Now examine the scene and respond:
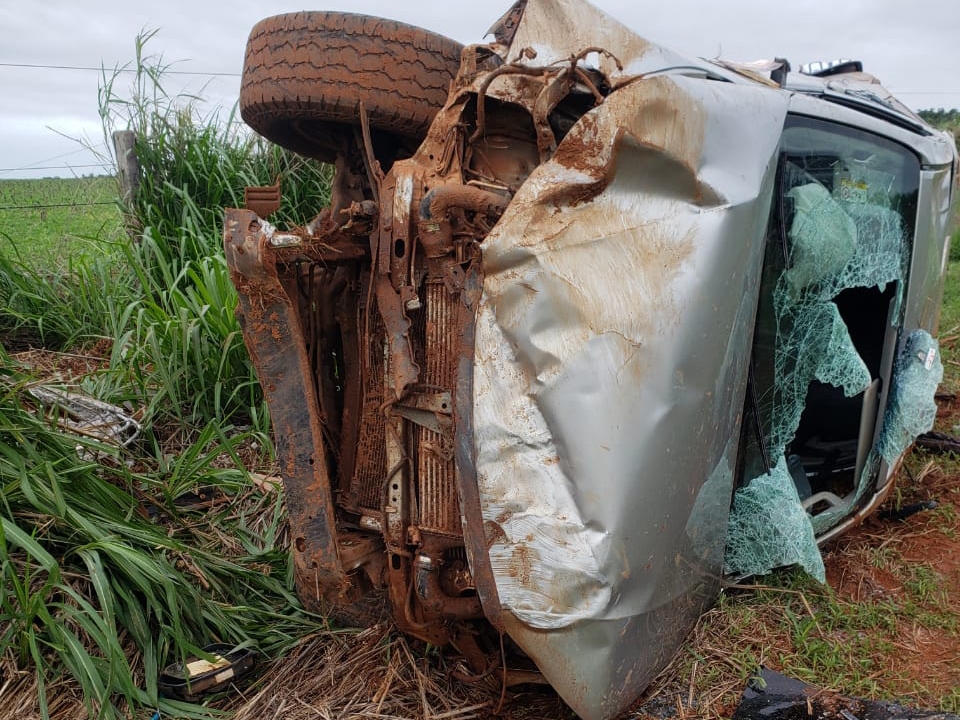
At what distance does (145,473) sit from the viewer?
290cm

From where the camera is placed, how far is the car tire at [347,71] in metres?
2.19

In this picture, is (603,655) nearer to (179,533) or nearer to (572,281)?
(572,281)

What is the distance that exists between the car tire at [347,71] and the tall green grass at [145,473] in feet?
4.22

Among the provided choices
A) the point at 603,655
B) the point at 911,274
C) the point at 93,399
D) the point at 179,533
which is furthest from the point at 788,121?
the point at 93,399

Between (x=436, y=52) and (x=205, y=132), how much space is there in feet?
9.51

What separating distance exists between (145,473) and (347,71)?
1.65 metres

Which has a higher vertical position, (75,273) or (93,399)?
(75,273)

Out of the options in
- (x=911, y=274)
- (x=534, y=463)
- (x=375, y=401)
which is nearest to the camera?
(x=534, y=463)

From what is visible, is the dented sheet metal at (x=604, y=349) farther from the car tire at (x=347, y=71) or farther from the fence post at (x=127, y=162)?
the fence post at (x=127, y=162)

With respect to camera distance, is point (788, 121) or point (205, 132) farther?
point (205, 132)

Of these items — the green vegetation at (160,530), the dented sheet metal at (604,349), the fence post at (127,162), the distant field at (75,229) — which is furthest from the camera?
the fence post at (127,162)

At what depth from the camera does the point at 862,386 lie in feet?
8.46

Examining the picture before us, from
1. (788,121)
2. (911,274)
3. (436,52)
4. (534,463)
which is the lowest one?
(534,463)

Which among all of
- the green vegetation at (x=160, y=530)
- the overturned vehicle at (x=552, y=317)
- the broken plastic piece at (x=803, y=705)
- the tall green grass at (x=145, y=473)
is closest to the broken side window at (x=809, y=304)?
the overturned vehicle at (x=552, y=317)
